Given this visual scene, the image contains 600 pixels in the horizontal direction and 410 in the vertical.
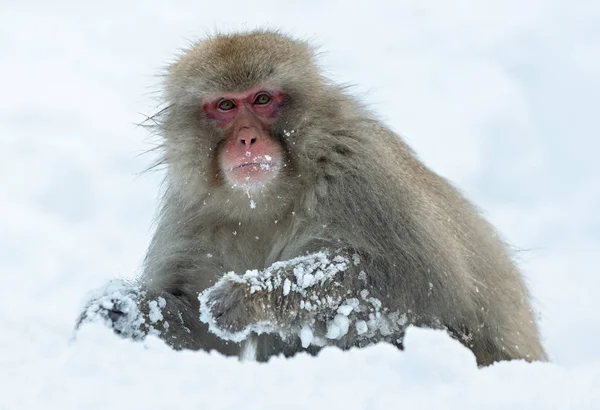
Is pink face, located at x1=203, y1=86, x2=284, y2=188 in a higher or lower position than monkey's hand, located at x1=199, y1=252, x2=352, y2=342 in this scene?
higher

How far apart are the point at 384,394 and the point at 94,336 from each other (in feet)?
3.57

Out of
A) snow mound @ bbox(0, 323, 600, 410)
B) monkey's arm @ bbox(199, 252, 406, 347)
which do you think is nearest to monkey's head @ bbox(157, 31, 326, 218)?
monkey's arm @ bbox(199, 252, 406, 347)

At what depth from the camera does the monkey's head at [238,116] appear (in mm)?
4246

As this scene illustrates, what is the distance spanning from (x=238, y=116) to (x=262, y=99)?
0.55ft

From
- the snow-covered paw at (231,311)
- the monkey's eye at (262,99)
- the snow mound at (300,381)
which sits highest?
the monkey's eye at (262,99)

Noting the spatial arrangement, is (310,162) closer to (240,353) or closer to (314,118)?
(314,118)

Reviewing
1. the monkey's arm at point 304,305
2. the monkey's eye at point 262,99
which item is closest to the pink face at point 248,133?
the monkey's eye at point 262,99

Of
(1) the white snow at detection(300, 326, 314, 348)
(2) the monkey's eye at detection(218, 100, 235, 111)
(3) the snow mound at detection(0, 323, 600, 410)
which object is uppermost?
(2) the monkey's eye at detection(218, 100, 235, 111)

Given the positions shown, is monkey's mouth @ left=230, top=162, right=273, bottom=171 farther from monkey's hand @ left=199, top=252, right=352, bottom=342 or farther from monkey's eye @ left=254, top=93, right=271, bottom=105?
monkey's hand @ left=199, top=252, right=352, bottom=342

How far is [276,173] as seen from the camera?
425cm

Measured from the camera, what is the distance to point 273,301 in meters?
3.89

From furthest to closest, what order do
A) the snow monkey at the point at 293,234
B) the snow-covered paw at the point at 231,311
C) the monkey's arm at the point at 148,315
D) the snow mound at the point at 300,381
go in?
1. the monkey's arm at the point at 148,315
2. the snow monkey at the point at 293,234
3. the snow-covered paw at the point at 231,311
4. the snow mound at the point at 300,381

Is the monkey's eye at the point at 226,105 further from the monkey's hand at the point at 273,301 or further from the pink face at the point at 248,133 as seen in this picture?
the monkey's hand at the point at 273,301

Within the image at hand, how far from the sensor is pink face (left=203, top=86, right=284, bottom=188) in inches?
165
